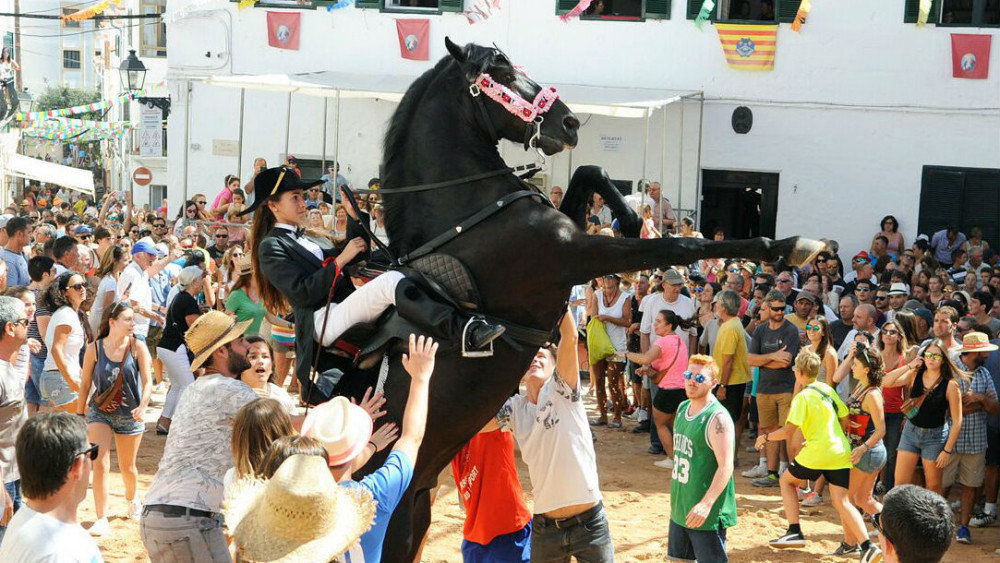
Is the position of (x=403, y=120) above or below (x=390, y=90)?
below

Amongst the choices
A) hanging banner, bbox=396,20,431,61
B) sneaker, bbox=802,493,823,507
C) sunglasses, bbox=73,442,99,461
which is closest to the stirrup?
sunglasses, bbox=73,442,99,461

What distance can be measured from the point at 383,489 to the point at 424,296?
1.01 metres

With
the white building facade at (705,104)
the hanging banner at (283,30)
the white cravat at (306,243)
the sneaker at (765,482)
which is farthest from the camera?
the hanging banner at (283,30)

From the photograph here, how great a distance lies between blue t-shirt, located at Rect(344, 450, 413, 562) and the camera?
151 inches

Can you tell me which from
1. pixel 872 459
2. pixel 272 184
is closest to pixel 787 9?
pixel 872 459

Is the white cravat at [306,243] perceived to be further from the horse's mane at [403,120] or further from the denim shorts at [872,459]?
the denim shorts at [872,459]

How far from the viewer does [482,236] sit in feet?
15.4

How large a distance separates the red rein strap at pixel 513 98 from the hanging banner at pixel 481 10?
43.8 feet

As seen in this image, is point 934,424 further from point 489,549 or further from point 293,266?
point 293,266

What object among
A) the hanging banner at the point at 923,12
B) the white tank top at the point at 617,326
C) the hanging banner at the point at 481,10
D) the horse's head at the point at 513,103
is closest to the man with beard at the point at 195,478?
the horse's head at the point at 513,103

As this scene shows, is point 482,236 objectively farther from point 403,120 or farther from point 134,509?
point 134,509

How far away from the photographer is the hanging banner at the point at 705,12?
18.2 metres

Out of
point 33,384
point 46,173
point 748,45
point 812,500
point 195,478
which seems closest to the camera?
point 195,478

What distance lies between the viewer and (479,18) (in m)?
18.8
